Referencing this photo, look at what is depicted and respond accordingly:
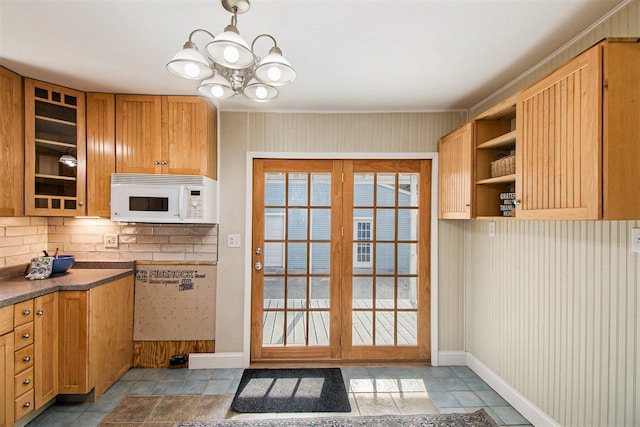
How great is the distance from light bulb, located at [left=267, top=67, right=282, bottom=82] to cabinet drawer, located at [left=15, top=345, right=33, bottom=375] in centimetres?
232

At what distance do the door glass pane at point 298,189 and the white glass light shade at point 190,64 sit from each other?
5.33ft

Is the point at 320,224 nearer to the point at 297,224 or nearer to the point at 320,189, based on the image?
the point at 297,224

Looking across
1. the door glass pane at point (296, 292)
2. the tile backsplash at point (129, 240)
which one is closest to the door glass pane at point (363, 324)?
the door glass pane at point (296, 292)

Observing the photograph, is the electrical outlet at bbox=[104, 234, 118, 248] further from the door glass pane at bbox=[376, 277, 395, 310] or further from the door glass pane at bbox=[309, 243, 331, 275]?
the door glass pane at bbox=[376, 277, 395, 310]

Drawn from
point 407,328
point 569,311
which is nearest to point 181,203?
point 407,328

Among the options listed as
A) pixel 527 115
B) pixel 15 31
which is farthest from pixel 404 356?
pixel 15 31

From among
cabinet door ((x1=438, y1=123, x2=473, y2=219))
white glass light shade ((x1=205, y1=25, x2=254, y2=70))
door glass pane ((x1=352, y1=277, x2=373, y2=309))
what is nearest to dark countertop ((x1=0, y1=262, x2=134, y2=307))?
white glass light shade ((x1=205, y1=25, x2=254, y2=70))

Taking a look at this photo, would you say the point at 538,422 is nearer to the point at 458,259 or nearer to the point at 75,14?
the point at 458,259

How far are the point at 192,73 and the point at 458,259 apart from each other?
278cm

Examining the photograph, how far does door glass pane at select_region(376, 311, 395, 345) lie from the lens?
10.2ft

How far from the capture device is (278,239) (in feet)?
10.2

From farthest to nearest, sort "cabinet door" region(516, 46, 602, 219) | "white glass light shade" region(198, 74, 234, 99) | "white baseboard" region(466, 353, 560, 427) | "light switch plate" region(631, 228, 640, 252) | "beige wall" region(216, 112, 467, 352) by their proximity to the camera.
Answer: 1. "beige wall" region(216, 112, 467, 352)
2. "white baseboard" region(466, 353, 560, 427)
3. "white glass light shade" region(198, 74, 234, 99)
4. "light switch plate" region(631, 228, 640, 252)
5. "cabinet door" region(516, 46, 602, 219)

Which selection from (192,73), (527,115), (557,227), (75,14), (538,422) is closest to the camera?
(192,73)

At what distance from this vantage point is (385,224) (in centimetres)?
312
